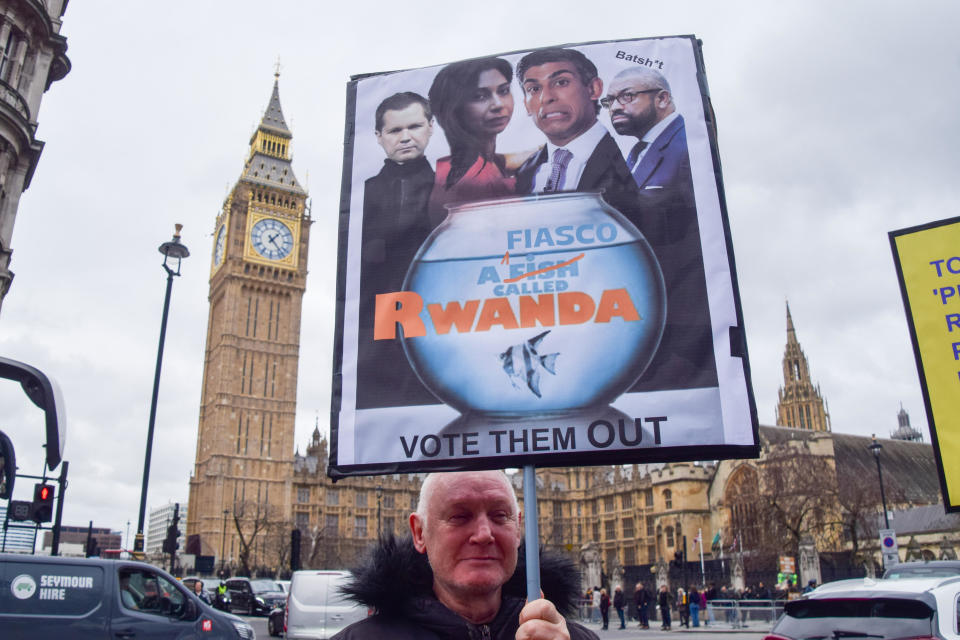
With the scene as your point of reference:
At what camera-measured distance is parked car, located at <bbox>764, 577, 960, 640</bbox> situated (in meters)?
5.14

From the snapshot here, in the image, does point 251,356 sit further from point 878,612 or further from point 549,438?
point 549,438

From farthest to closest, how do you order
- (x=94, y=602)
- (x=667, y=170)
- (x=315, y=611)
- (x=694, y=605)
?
(x=694, y=605) → (x=315, y=611) → (x=94, y=602) → (x=667, y=170)

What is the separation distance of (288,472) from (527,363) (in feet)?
242

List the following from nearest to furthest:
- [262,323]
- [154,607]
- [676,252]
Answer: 1. [676,252]
2. [154,607]
3. [262,323]

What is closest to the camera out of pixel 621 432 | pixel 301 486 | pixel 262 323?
pixel 621 432

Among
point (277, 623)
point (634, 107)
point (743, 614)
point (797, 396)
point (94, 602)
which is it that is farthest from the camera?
point (797, 396)

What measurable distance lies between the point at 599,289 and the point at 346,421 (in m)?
0.98

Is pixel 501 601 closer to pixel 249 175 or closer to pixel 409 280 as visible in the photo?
pixel 409 280

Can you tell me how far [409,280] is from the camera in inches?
103

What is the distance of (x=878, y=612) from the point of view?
5.33 metres

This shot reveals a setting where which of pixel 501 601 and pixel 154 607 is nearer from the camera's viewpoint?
pixel 501 601

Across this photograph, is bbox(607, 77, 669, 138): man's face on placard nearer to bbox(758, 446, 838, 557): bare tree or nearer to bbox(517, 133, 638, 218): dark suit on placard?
bbox(517, 133, 638, 218): dark suit on placard

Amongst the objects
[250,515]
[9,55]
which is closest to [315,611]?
[9,55]

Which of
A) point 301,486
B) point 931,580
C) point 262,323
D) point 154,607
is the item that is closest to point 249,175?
point 262,323
